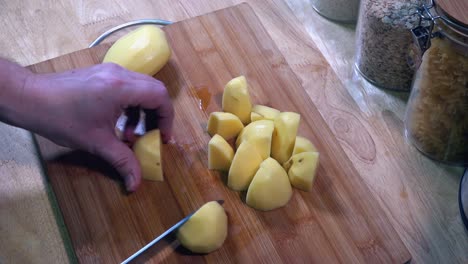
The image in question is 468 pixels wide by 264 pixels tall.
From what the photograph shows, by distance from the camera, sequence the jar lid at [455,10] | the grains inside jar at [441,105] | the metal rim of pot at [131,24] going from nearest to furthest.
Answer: the jar lid at [455,10] < the grains inside jar at [441,105] < the metal rim of pot at [131,24]

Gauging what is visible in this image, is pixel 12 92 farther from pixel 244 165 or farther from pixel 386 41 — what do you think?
pixel 386 41

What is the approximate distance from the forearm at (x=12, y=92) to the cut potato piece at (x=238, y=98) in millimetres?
426

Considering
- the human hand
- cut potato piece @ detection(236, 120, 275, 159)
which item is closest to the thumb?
the human hand

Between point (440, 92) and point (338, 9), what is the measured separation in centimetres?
50

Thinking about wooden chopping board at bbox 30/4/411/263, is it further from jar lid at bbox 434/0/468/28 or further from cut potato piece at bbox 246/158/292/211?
jar lid at bbox 434/0/468/28

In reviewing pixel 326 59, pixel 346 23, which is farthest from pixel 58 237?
pixel 346 23

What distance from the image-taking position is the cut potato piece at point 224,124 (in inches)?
44.3

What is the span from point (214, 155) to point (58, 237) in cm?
39

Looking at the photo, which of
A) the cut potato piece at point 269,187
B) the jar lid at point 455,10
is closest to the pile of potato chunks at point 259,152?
the cut potato piece at point 269,187

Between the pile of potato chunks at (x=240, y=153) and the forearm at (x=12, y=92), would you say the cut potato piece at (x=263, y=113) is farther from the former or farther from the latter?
the forearm at (x=12, y=92)

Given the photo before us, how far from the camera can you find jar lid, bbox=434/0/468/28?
2.99 ft

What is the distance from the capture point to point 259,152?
1.07m

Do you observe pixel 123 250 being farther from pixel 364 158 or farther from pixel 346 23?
pixel 346 23

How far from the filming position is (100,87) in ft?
3.31
